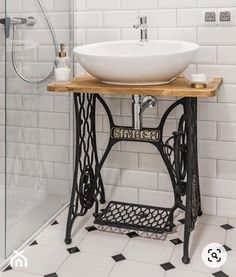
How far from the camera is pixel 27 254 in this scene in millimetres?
2238

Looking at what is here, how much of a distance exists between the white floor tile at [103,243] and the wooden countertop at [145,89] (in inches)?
32.7

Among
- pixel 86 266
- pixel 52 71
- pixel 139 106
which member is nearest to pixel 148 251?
pixel 86 266

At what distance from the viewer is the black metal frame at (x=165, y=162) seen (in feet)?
7.28

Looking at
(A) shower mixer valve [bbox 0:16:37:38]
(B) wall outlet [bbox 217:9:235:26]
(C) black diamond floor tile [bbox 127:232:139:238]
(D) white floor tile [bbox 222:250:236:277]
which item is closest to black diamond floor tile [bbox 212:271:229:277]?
(D) white floor tile [bbox 222:250:236:277]

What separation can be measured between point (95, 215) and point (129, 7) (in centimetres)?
129

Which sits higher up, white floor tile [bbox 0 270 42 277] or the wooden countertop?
the wooden countertop

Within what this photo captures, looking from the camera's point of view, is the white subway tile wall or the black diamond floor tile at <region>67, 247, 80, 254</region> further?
the white subway tile wall

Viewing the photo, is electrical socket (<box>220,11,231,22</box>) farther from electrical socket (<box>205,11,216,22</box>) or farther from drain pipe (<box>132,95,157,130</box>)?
drain pipe (<box>132,95,157,130</box>)

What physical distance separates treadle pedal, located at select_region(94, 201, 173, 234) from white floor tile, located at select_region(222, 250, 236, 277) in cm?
39

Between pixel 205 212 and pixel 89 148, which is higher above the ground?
pixel 89 148

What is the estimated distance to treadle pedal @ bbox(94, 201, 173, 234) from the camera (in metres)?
2.47

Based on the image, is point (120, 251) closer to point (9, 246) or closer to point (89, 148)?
point (9, 246)

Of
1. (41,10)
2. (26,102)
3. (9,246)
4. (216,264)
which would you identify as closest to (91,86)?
(26,102)

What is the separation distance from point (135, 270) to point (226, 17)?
1472 mm
